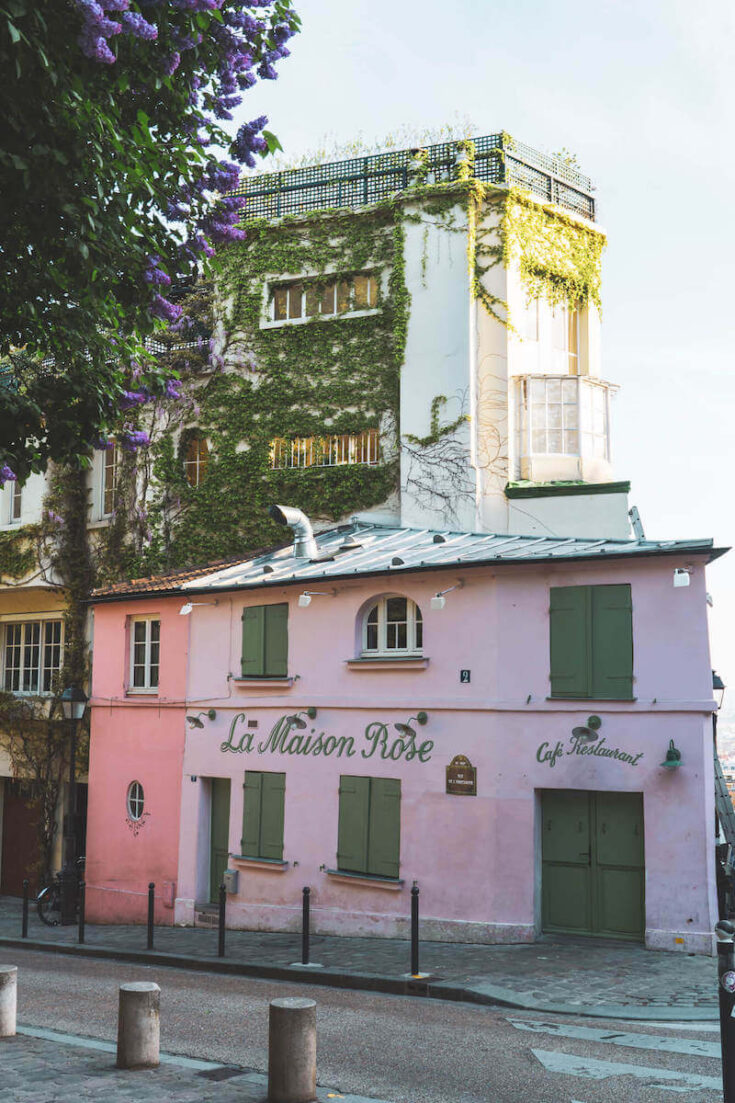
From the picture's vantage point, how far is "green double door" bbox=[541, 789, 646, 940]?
14.8 metres

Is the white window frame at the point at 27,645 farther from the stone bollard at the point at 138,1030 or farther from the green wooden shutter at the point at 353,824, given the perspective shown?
the stone bollard at the point at 138,1030

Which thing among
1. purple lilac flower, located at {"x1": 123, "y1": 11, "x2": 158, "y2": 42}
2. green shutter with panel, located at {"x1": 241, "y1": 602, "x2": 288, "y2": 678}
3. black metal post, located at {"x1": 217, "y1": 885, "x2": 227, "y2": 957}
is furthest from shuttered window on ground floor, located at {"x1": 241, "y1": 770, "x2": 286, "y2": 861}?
purple lilac flower, located at {"x1": 123, "y1": 11, "x2": 158, "y2": 42}

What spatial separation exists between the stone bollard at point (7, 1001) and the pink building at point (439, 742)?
725 centimetres

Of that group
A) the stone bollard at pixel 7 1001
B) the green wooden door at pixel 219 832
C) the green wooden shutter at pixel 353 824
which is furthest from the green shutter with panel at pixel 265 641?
the stone bollard at pixel 7 1001

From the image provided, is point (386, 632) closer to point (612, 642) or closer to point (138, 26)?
point (612, 642)

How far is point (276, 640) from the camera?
18609mm

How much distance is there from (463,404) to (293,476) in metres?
4.02

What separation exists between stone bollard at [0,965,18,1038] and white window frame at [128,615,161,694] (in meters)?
11.2

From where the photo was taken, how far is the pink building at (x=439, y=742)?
14.7m

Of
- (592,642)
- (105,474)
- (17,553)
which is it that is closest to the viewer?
(592,642)

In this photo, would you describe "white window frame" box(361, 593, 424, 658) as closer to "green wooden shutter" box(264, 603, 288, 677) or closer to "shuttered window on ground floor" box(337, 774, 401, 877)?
"green wooden shutter" box(264, 603, 288, 677)

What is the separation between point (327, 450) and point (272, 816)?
8.92 m

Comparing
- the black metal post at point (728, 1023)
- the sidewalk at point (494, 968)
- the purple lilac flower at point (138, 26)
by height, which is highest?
the purple lilac flower at point (138, 26)

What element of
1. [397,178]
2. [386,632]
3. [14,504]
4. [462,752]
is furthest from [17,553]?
[462,752]
